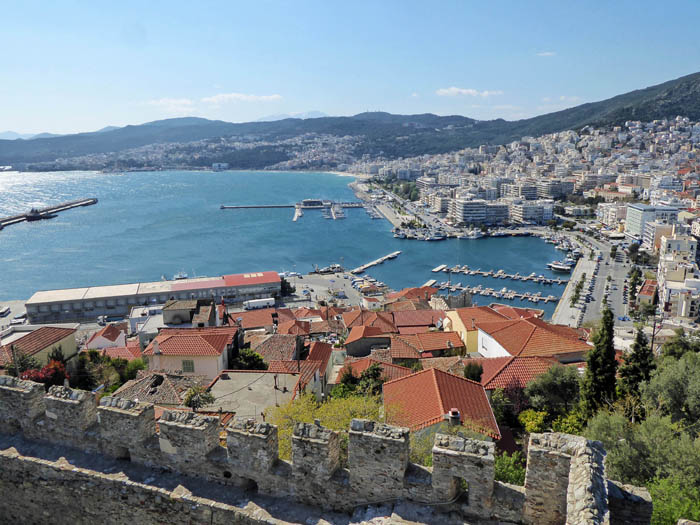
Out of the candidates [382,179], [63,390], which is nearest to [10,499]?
[63,390]

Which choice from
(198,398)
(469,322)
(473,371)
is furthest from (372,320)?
(198,398)

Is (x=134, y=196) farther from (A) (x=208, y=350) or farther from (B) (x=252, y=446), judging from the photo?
(B) (x=252, y=446)

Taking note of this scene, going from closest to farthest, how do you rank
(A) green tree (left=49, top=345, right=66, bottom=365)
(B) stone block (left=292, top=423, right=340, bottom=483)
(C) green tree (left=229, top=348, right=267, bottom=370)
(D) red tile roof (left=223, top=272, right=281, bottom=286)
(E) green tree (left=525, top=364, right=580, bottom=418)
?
(B) stone block (left=292, top=423, right=340, bottom=483) < (E) green tree (left=525, top=364, right=580, bottom=418) < (A) green tree (left=49, top=345, right=66, bottom=365) < (C) green tree (left=229, top=348, right=267, bottom=370) < (D) red tile roof (left=223, top=272, right=281, bottom=286)

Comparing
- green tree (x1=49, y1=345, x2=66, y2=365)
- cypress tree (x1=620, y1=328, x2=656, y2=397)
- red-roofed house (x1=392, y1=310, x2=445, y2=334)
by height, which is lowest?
red-roofed house (x1=392, y1=310, x2=445, y2=334)

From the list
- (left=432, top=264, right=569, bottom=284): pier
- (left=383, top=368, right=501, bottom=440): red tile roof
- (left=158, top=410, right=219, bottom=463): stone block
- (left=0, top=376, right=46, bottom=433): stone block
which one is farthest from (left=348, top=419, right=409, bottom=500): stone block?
(left=432, top=264, right=569, bottom=284): pier

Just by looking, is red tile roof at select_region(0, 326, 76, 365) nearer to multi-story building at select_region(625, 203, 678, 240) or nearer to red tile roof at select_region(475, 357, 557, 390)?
red tile roof at select_region(475, 357, 557, 390)

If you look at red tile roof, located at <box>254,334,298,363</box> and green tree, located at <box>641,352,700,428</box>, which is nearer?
green tree, located at <box>641,352,700,428</box>

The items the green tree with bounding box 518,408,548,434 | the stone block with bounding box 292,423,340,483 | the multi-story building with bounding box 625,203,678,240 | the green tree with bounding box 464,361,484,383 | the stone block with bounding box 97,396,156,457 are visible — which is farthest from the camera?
the multi-story building with bounding box 625,203,678,240

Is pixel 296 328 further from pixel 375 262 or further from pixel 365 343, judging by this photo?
pixel 375 262
